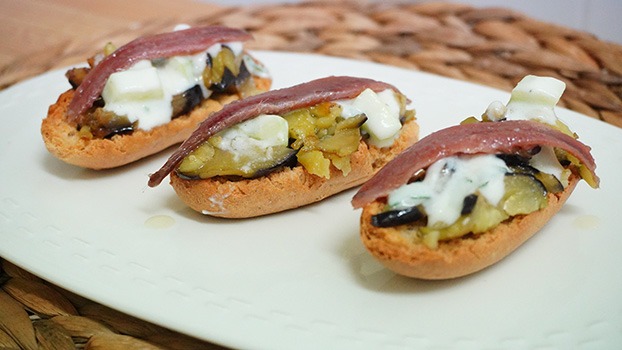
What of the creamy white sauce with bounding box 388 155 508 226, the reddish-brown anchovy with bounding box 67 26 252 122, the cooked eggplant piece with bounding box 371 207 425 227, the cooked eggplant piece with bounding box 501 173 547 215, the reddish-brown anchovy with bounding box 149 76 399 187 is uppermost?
the reddish-brown anchovy with bounding box 67 26 252 122

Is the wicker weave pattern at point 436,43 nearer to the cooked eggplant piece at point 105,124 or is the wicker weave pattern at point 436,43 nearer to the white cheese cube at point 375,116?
the white cheese cube at point 375,116

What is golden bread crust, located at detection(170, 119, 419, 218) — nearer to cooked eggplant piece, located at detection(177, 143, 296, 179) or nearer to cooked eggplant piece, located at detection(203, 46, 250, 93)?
cooked eggplant piece, located at detection(177, 143, 296, 179)

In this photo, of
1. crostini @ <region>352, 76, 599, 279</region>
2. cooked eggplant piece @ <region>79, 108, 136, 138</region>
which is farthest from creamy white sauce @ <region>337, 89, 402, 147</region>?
cooked eggplant piece @ <region>79, 108, 136, 138</region>

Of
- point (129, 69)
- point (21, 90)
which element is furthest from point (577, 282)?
point (21, 90)

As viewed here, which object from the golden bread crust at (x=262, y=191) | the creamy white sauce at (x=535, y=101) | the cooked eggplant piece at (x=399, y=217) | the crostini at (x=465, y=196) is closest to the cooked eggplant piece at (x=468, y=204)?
the crostini at (x=465, y=196)

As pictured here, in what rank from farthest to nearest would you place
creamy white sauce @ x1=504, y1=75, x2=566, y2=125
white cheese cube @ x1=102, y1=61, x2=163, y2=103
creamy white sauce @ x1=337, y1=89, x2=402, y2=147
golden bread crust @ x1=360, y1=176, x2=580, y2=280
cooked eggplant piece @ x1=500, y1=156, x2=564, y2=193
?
white cheese cube @ x1=102, y1=61, x2=163, y2=103, creamy white sauce @ x1=337, y1=89, x2=402, y2=147, creamy white sauce @ x1=504, y1=75, x2=566, y2=125, cooked eggplant piece @ x1=500, y1=156, x2=564, y2=193, golden bread crust @ x1=360, y1=176, x2=580, y2=280

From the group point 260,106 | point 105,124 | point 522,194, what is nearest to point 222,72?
point 105,124
